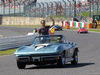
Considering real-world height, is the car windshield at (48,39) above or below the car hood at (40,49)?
above

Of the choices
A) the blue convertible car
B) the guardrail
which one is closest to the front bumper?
the blue convertible car

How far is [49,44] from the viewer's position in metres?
10.7

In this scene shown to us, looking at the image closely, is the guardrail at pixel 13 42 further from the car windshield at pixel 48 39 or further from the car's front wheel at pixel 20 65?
the car's front wheel at pixel 20 65

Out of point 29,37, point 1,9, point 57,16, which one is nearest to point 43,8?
point 57,16

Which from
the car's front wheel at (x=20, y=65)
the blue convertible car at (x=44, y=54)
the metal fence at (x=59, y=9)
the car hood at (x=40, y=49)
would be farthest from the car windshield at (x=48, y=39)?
the metal fence at (x=59, y=9)

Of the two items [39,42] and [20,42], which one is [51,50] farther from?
[20,42]

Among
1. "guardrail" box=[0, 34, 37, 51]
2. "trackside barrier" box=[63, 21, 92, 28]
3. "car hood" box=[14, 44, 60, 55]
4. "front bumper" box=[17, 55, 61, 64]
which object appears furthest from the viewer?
"trackside barrier" box=[63, 21, 92, 28]

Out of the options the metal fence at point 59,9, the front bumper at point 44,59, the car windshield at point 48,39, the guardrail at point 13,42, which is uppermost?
the metal fence at point 59,9

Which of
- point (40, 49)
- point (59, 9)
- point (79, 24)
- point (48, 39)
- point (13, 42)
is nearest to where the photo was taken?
point (40, 49)

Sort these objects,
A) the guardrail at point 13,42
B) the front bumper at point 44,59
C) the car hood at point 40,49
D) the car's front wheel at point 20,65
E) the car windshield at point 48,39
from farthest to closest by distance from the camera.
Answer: the guardrail at point 13,42 < the car windshield at point 48,39 < the car's front wheel at point 20,65 < the car hood at point 40,49 < the front bumper at point 44,59

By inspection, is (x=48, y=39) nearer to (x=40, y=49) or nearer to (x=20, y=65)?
(x=40, y=49)

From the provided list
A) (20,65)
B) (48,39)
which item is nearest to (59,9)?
(48,39)

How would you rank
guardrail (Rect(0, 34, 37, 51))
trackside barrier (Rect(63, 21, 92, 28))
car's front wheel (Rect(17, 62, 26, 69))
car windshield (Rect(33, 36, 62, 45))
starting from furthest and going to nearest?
trackside barrier (Rect(63, 21, 92, 28))
guardrail (Rect(0, 34, 37, 51))
car windshield (Rect(33, 36, 62, 45))
car's front wheel (Rect(17, 62, 26, 69))

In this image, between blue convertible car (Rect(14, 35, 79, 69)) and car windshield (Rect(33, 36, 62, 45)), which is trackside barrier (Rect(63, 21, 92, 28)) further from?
blue convertible car (Rect(14, 35, 79, 69))
